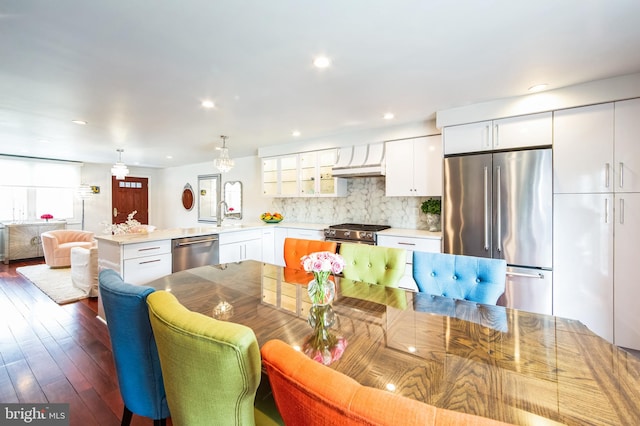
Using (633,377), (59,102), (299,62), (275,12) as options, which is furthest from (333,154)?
(633,377)

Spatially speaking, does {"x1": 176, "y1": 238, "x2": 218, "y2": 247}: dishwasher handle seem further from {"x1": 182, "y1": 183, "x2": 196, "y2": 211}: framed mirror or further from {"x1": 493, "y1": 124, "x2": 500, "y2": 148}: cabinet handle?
{"x1": 182, "y1": 183, "x2": 196, "y2": 211}: framed mirror

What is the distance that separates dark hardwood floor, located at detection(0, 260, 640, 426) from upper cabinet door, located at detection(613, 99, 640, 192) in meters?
1.46

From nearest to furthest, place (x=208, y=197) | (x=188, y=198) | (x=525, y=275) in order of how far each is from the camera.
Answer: (x=525, y=275), (x=208, y=197), (x=188, y=198)

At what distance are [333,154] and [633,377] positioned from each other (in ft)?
12.7

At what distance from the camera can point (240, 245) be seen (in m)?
4.16

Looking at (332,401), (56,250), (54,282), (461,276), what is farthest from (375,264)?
(56,250)

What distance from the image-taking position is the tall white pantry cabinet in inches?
93.4

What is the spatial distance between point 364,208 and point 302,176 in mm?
1192

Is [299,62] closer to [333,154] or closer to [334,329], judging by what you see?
[334,329]

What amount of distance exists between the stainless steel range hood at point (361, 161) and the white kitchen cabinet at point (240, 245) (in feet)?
5.31

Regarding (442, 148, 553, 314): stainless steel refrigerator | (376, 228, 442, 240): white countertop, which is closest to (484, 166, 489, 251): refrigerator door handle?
(442, 148, 553, 314): stainless steel refrigerator

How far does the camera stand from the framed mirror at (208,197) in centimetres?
677

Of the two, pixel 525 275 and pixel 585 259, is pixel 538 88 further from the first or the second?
pixel 525 275

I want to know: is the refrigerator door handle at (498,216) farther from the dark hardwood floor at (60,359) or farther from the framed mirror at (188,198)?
the framed mirror at (188,198)
